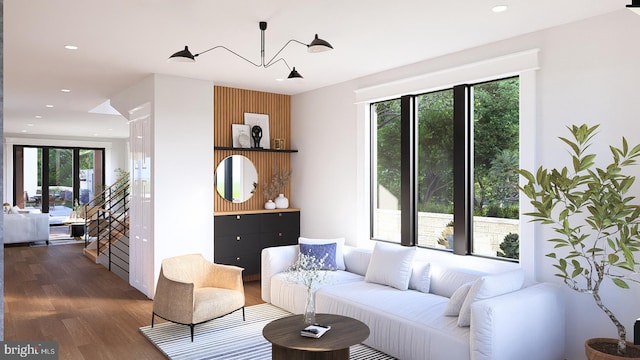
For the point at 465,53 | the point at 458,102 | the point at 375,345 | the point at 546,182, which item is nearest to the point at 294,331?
the point at 375,345

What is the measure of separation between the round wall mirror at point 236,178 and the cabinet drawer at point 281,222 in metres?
0.44

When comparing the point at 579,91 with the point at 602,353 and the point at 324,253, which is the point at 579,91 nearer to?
the point at 602,353

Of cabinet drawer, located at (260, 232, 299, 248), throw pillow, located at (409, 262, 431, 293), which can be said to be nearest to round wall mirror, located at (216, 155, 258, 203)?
cabinet drawer, located at (260, 232, 299, 248)

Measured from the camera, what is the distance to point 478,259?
4473 mm

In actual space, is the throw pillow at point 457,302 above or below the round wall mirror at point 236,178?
below

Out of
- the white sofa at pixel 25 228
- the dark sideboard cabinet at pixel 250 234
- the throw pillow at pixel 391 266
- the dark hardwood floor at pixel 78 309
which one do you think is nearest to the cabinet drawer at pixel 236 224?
the dark sideboard cabinet at pixel 250 234

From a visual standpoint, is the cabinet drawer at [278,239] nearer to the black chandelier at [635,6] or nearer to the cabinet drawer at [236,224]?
the cabinet drawer at [236,224]

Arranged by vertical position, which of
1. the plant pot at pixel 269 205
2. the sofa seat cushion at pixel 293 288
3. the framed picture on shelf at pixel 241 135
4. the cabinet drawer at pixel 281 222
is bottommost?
the sofa seat cushion at pixel 293 288

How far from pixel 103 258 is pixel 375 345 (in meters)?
5.72

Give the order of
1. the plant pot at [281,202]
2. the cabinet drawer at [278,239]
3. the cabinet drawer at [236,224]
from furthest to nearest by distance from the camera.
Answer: the plant pot at [281,202] < the cabinet drawer at [278,239] < the cabinet drawer at [236,224]

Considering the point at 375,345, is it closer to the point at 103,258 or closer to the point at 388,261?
the point at 388,261

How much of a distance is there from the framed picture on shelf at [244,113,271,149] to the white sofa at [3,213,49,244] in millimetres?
6264

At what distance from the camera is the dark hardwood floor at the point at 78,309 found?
13.4 feet

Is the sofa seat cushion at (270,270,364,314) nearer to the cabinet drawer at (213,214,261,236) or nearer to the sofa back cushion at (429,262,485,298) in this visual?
the sofa back cushion at (429,262,485,298)
